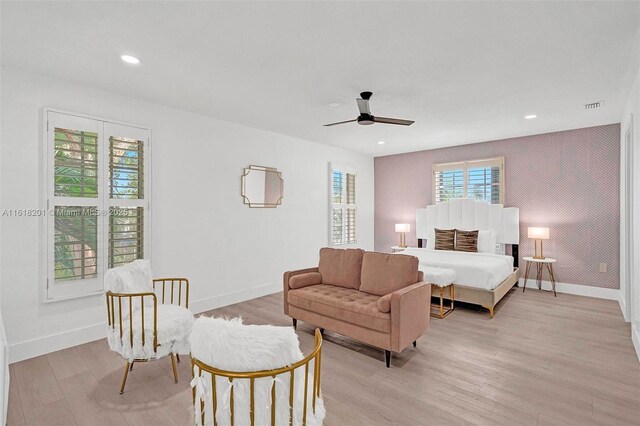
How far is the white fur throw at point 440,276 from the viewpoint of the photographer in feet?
13.6

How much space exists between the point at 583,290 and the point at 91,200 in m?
7.01

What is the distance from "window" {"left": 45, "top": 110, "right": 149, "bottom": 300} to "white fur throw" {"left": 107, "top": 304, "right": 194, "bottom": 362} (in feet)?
3.89

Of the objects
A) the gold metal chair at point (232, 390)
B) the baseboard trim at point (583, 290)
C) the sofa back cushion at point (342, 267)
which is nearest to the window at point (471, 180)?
the baseboard trim at point (583, 290)

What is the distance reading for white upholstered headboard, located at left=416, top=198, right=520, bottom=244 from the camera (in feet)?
18.5

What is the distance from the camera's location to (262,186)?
5.14 metres

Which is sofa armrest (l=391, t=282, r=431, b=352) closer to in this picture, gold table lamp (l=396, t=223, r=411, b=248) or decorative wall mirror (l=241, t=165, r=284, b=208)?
decorative wall mirror (l=241, t=165, r=284, b=208)

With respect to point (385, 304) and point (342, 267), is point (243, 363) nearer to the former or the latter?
point (385, 304)

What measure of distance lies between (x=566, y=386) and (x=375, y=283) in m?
1.72

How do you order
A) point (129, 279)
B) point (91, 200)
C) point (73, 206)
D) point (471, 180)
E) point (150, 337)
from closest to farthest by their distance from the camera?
1. point (150, 337)
2. point (129, 279)
3. point (73, 206)
4. point (91, 200)
5. point (471, 180)

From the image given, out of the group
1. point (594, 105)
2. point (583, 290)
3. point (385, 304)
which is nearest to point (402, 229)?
point (583, 290)

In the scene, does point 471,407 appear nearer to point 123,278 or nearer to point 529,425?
point 529,425

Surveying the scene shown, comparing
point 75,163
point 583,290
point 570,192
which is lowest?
point 583,290

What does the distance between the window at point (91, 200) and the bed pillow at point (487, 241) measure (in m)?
5.19

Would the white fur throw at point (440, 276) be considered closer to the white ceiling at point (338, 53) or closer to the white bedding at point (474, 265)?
the white bedding at point (474, 265)
